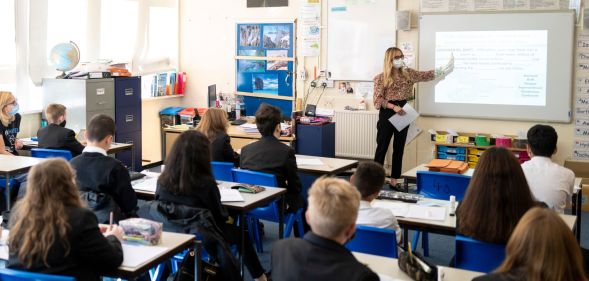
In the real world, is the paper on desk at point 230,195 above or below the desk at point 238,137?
below

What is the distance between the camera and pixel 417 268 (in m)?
2.95

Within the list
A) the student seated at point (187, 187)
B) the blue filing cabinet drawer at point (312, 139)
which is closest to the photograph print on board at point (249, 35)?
the blue filing cabinet drawer at point (312, 139)

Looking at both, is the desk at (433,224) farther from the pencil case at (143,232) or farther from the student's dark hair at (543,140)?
the pencil case at (143,232)

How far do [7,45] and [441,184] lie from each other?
5.05 meters

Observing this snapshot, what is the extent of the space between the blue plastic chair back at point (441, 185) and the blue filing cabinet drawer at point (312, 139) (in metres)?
2.85

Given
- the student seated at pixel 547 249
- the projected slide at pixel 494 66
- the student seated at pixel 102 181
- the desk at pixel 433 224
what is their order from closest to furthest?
the student seated at pixel 547 249
the desk at pixel 433 224
the student seated at pixel 102 181
the projected slide at pixel 494 66

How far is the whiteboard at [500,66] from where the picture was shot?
7.54 meters

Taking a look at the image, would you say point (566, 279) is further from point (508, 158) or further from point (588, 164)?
point (588, 164)

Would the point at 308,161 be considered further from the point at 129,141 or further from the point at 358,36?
the point at 129,141

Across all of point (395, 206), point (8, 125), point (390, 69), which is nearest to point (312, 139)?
point (390, 69)

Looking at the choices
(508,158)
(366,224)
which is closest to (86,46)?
(366,224)

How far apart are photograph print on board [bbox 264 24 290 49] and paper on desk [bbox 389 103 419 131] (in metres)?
1.97

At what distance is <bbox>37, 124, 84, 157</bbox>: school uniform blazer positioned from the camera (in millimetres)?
6109

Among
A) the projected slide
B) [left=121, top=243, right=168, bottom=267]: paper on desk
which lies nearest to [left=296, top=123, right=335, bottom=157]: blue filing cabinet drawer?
the projected slide
